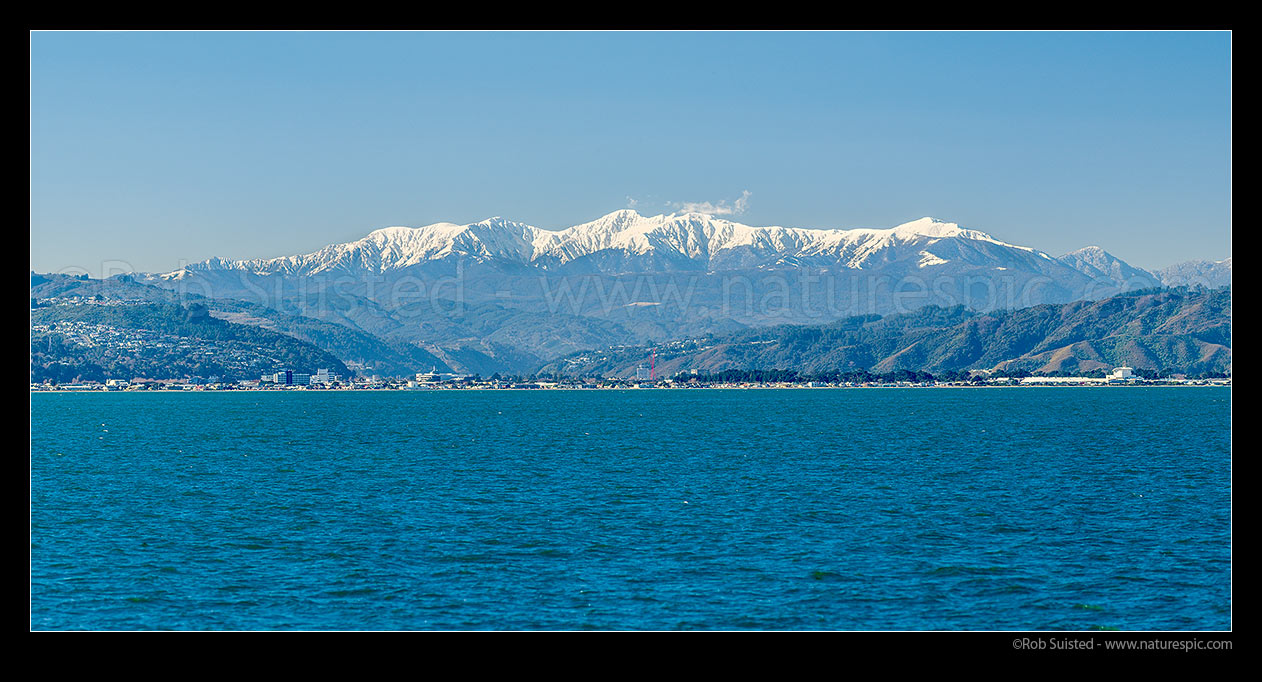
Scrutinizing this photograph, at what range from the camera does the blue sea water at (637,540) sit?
131 ft

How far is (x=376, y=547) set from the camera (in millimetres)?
51656

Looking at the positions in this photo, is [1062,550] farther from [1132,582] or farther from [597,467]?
[597,467]

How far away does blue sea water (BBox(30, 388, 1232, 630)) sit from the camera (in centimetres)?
3984

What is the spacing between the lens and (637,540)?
176ft

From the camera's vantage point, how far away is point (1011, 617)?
3872cm
